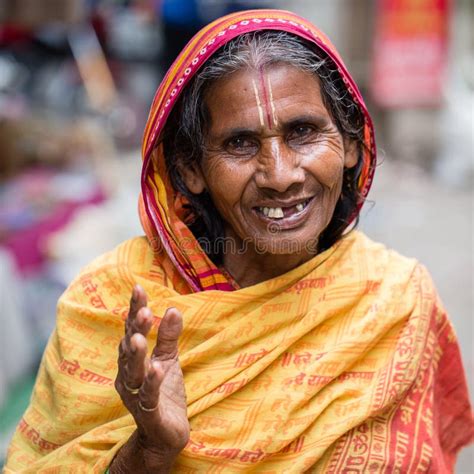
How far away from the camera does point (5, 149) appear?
665cm

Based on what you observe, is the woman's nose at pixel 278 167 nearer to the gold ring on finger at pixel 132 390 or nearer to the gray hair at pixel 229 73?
the gray hair at pixel 229 73

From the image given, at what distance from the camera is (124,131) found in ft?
35.0

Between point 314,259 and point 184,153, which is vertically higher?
point 184,153

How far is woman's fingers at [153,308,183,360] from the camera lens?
5.75 feet

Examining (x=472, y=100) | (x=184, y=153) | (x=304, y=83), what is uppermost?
(x=304, y=83)

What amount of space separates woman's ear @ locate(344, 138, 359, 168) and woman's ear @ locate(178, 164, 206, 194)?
1.27ft

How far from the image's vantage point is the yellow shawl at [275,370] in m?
2.03

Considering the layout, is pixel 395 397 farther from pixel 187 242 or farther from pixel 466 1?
pixel 466 1

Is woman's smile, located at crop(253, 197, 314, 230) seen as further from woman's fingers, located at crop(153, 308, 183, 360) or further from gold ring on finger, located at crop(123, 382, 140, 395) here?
gold ring on finger, located at crop(123, 382, 140, 395)

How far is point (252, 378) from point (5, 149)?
506 cm

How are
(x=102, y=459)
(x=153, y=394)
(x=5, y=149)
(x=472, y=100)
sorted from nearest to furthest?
(x=153, y=394) < (x=102, y=459) < (x=5, y=149) < (x=472, y=100)

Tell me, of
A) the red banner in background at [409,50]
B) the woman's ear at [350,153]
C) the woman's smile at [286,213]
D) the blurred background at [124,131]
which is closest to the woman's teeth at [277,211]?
the woman's smile at [286,213]

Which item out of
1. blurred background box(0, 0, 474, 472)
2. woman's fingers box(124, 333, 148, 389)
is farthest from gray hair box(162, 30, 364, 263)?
blurred background box(0, 0, 474, 472)

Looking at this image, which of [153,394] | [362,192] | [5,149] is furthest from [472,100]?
[153,394]
